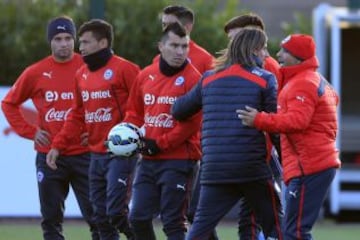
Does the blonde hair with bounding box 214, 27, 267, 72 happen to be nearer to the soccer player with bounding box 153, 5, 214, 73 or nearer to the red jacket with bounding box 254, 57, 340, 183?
the red jacket with bounding box 254, 57, 340, 183

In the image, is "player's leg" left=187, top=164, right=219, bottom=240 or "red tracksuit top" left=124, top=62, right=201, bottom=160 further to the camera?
"player's leg" left=187, top=164, right=219, bottom=240

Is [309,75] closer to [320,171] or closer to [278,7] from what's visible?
[320,171]

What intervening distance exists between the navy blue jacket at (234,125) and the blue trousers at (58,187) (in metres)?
2.48

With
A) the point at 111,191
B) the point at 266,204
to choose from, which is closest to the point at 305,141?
the point at 266,204

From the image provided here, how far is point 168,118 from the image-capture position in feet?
34.6

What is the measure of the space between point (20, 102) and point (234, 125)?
3.43m

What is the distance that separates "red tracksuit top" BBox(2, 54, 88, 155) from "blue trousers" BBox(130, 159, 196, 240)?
1309mm

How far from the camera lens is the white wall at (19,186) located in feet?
54.9

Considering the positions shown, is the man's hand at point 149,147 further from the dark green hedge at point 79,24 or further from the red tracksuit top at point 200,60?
the dark green hedge at point 79,24

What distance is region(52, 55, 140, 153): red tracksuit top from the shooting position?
11.3 m

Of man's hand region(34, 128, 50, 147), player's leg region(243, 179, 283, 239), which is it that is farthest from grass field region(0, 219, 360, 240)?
player's leg region(243, 179, 283, 239)

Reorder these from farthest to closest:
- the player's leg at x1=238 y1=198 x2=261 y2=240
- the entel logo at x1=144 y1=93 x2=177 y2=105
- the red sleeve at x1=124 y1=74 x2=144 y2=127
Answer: the player's leg at x1=238 y1=198 x2=261 y2=240 < the red sleeve at x1=124 y1=74 x2=144 y2=127 < the entel logo at x1=144 y1=93 x2=177 y2=105

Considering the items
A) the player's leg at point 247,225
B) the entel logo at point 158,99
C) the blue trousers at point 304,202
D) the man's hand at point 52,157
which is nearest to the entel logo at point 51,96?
the man's hand at point 52,157

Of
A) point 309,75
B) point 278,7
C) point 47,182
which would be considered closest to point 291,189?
point 309,75
